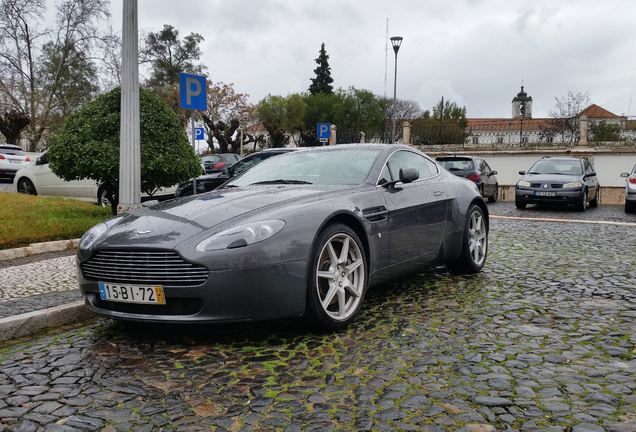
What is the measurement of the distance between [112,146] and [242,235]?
6637 millimetres

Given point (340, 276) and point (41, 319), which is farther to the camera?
point (41, 319)

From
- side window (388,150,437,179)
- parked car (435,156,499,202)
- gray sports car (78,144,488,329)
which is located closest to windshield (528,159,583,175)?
parked car (435,156,499,202)

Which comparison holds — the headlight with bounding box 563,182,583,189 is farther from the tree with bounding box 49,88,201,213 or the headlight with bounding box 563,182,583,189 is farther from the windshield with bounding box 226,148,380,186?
the windshield with bounding box 226,148,380,186

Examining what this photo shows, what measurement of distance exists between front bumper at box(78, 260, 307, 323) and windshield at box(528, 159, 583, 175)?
15126mm

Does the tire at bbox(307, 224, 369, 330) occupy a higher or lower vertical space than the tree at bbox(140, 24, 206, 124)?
lower

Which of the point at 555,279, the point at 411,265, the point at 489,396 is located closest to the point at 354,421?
the point at 489,396

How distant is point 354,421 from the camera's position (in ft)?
8.77

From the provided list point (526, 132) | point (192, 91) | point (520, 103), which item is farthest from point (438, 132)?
point (520, 103)

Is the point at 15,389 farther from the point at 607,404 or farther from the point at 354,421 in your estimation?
the point at 607,404

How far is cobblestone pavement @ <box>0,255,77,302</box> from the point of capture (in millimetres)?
5520

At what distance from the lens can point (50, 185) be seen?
15.0 meters

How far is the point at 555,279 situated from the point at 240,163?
750cm

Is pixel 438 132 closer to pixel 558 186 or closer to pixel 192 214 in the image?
pixel 558 186

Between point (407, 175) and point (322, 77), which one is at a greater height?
point (322, 77)
